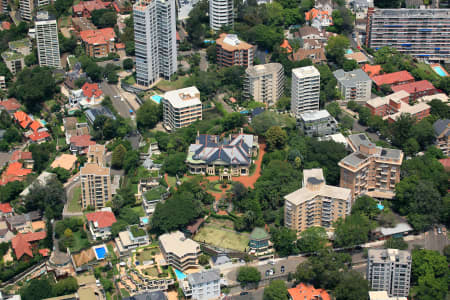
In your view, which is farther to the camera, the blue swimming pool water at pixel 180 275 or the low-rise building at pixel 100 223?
the low-rise building at pixel 100 223

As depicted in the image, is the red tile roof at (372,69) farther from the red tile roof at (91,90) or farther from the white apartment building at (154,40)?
the red tile roof at (91,90)

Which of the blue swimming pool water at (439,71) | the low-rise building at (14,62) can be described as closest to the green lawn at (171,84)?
the low-rise building at (14,62)

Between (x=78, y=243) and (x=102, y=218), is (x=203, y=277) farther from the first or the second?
(x=78, y=243)

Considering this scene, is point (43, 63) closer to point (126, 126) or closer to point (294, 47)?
point (126, 126)

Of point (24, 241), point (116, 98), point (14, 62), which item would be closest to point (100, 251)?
point (24, 241)

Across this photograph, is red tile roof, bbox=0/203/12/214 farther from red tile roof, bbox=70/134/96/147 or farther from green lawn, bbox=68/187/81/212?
red tile roof, bbox=70/134/96/147

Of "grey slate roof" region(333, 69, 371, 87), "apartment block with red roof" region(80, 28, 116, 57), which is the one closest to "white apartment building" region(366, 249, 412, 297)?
"grey slate roof" region(333, 69, 371, 87)
